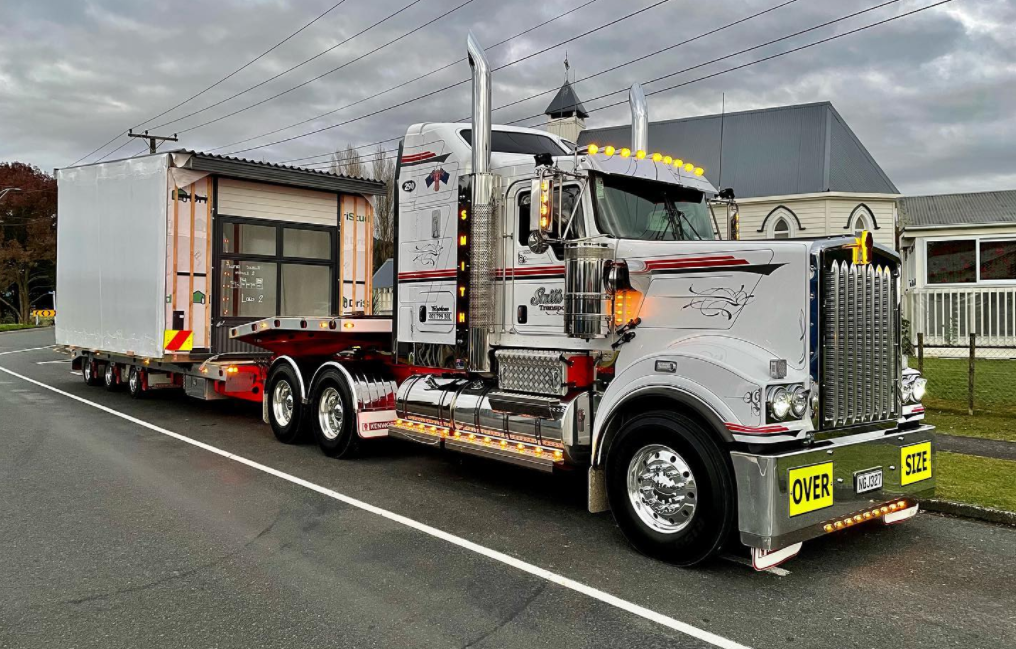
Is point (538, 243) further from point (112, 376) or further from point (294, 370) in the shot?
point (112, 376)

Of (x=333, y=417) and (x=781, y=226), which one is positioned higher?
(x=781, y=226)

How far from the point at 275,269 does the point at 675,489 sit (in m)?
8.84

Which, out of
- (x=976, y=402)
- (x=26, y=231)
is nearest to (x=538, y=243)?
(x=976, y=402)

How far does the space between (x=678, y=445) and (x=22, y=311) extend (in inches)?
2268

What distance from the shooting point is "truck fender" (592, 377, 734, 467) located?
480 centimetres

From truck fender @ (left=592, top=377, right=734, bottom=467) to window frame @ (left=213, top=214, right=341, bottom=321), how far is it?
7864 millimetres

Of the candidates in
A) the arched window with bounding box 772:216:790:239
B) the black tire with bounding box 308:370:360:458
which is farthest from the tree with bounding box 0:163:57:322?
the black tire with bounding box 308:370:360:458

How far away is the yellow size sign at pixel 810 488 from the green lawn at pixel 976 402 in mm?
6146

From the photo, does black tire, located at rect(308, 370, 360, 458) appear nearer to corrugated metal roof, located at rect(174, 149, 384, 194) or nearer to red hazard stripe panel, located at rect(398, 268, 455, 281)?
red hazard stripe panel, located at rect(398, 268, 455, 281)

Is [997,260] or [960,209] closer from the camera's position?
[997,260]

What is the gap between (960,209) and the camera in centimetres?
2589

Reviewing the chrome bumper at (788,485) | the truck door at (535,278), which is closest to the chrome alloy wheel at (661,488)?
the chrome bumper at (788,485)

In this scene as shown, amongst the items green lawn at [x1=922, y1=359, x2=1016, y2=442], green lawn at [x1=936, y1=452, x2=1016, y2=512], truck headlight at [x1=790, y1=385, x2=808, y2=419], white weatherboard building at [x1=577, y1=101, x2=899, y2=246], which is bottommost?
green lawn at [x1=936, y1=452, x2=1016, y2=512]

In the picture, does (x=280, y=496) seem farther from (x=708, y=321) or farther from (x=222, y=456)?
(x=708, y=321)
